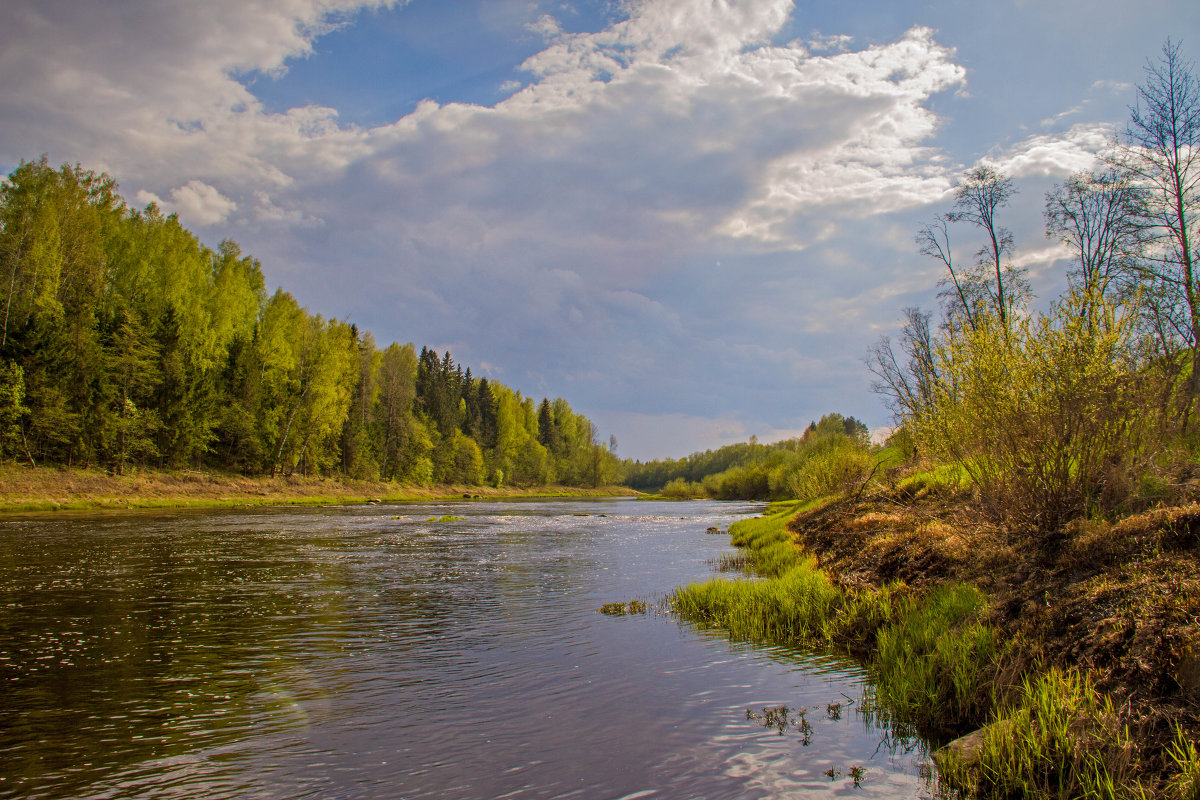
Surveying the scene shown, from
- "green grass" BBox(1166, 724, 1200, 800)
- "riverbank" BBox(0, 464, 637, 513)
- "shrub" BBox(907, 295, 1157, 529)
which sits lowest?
"riverbank" BBox(0, 464, 637, 513)

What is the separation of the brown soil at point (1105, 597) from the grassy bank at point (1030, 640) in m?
0.02

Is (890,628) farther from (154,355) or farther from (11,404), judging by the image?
(154,355)

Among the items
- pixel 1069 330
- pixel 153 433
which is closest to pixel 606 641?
pixel 1069 330

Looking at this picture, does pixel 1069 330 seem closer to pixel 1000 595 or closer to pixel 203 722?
pixel 1000 595

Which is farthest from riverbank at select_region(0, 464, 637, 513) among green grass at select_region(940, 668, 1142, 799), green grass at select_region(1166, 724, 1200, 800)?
green grass at select_region(1166, 724, 1200, 800)

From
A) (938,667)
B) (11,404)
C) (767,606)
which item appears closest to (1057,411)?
(938,667)

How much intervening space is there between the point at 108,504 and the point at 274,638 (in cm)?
4199

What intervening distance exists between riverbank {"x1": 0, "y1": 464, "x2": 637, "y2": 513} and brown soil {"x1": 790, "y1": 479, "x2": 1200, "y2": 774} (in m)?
48.8

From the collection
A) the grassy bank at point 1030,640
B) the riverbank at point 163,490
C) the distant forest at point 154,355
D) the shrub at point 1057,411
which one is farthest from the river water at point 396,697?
the distant forest at point 154,355

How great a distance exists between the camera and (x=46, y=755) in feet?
20.0

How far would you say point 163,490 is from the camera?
156ft

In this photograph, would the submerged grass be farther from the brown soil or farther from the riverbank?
the riverbank

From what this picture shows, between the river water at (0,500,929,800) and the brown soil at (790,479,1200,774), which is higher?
the brown soil at (790,479,1200,774)

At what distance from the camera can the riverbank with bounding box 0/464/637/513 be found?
38.1m
